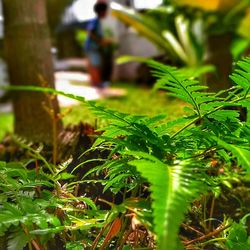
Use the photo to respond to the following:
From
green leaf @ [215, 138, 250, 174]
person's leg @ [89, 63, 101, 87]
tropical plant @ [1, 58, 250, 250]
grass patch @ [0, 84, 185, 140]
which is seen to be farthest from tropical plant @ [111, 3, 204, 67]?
green leaf @ [215, 138, 250, 174]

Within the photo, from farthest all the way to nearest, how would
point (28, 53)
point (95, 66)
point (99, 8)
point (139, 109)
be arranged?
1. point (95, 66)
2. point (99, 8)
3. point (139, 109)
4. point (28, 53)

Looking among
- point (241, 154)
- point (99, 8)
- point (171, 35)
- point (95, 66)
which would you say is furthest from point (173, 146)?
point (95, 66)

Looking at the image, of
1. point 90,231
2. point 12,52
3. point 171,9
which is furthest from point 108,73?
point 90,231

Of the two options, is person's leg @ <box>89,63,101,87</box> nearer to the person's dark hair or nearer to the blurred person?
the blurred person

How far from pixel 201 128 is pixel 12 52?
1897mm

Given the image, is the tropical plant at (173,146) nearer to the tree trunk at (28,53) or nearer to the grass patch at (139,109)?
the grass patch at (139,109)

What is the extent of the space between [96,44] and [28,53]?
13.9 ft

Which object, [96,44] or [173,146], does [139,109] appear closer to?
[173,146]

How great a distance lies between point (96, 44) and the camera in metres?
6.64

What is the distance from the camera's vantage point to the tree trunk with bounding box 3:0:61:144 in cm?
243

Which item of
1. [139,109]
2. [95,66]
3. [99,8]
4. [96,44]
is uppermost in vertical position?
[99,8]

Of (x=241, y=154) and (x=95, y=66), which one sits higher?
(x=95, y=66)

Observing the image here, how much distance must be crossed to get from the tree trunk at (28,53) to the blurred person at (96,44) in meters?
4.10

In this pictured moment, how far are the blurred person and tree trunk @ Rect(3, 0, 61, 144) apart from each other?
161 inches
